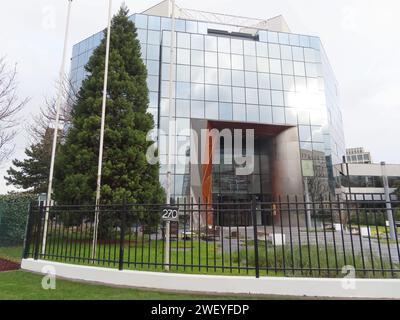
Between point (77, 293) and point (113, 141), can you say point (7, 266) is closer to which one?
point (77, 293)

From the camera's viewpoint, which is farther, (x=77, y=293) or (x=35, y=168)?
(x=35, y=168)

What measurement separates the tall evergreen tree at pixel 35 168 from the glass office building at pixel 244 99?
832 centimetres

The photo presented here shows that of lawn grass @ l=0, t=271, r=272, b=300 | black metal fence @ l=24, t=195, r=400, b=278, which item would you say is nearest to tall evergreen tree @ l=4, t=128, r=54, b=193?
black metal fence @ l=24, t=195, r=400, b=278

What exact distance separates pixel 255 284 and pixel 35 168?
2635 cm

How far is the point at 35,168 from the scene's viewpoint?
86.4ft

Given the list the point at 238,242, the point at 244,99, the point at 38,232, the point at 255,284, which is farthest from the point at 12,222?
the point at 244,99

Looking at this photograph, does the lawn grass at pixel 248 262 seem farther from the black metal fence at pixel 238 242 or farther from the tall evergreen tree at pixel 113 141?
the tall evergreen tree at pixel 113 141

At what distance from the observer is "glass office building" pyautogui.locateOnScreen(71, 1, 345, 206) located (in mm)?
27109

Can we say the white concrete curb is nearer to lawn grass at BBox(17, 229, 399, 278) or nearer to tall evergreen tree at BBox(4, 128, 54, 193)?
lawn grass at BBox(17, 229, 399, 278)

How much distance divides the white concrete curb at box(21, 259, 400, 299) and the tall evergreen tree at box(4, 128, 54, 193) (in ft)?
57.3

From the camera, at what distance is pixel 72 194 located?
1237 centimetres

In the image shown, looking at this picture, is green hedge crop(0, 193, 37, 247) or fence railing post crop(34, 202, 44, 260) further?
green hedge crop(0, 193, 37, 247)
